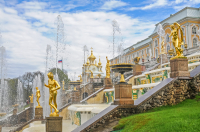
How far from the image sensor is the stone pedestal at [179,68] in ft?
32.2

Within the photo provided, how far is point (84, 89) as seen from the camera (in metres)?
28.8

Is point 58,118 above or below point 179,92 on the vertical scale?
below

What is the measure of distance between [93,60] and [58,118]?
41432 mm

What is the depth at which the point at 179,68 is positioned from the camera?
32.7 feet

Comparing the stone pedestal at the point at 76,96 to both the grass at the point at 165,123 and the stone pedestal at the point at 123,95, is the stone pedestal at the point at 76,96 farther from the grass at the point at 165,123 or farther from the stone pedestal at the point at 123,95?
the grass at the point at 165,123

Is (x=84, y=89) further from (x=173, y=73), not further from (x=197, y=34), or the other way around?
(x=197, y=34)

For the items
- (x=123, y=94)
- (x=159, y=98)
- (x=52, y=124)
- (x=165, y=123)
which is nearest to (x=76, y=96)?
(x=123, y=94)

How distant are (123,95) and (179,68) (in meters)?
2.74

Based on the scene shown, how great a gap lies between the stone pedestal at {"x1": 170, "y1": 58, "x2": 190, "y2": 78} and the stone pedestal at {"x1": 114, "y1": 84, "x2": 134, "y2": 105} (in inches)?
81.9

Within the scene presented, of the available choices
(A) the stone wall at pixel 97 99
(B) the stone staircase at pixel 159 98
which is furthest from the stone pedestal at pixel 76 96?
(B) the stone staircase at pixel 159 98

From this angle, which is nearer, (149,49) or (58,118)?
(58,118)

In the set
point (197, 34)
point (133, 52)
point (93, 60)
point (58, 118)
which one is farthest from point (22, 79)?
point (58, 118)

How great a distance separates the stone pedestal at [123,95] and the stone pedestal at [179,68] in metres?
2.08

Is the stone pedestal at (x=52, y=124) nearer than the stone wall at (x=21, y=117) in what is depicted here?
Yes
